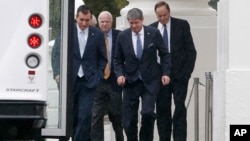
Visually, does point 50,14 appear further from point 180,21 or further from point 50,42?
point 180,21

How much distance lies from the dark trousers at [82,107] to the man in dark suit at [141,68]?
1.50 feet

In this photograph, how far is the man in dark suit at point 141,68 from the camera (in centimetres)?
1680

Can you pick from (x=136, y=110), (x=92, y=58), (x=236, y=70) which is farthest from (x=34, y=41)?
(x=136, y=110)

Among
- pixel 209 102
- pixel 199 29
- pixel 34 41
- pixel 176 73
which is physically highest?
pixel 199 29

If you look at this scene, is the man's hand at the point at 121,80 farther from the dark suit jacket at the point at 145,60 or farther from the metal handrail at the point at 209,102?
the metal handrail at the point at 209,102

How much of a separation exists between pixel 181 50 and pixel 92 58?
1403 mm

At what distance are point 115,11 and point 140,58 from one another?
29853mm

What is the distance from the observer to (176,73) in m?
17.6

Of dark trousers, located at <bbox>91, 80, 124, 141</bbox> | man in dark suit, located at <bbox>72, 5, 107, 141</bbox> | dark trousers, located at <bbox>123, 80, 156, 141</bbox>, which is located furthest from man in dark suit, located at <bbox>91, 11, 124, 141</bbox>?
dark trousers, located at <bbox>123, 80, 156, 141</bbox>

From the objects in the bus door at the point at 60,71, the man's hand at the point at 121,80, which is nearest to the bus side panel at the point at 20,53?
the bus door at the point at 60,71

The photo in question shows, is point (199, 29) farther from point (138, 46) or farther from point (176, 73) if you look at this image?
point (138, 46)

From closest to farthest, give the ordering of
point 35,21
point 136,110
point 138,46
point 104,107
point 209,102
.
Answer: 1. point 35,21
2. point 209,102
3. point 138,46
4. point 136,110
5. point 104,107

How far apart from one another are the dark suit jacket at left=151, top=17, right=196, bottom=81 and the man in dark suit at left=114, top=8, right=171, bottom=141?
53 cm

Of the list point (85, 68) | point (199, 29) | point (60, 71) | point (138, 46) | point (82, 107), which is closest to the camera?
point (60, 71)
